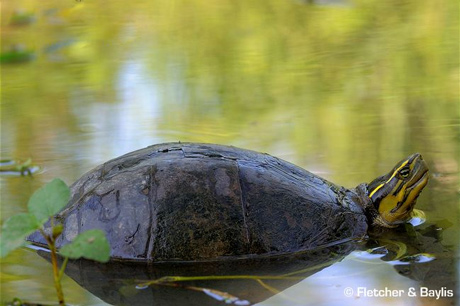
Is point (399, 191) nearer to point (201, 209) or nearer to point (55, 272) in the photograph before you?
point (201, 209)

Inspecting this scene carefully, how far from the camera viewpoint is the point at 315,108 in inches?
231

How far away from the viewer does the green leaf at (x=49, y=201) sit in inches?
105

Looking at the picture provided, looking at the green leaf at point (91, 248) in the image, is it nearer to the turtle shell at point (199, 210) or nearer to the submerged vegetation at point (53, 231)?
the submerged vegetation at point (53, 231)

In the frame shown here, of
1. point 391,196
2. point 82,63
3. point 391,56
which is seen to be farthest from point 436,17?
point 391,196

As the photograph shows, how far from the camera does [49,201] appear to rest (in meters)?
2.67

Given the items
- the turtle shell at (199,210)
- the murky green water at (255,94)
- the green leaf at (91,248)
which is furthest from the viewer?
the murky green water at (255,94)

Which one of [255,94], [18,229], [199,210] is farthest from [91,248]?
[255,94]

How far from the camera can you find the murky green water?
3.66m

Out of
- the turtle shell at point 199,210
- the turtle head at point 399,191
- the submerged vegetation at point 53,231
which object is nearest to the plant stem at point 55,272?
the submerged vegetation at point 53,231

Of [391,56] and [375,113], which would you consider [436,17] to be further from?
[375,113]

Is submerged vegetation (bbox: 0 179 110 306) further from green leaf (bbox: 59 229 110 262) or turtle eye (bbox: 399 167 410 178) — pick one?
turtle eye (bbox: 399 167 410 178)

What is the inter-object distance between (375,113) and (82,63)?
340 cm

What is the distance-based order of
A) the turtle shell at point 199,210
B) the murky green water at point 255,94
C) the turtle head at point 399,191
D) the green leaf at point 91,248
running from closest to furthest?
the green leaf at point 91,248 → the turtle shell at point 199,210 → the murky green water at point 255,94 → the turtle head at point 399,191

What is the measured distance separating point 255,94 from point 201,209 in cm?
302
